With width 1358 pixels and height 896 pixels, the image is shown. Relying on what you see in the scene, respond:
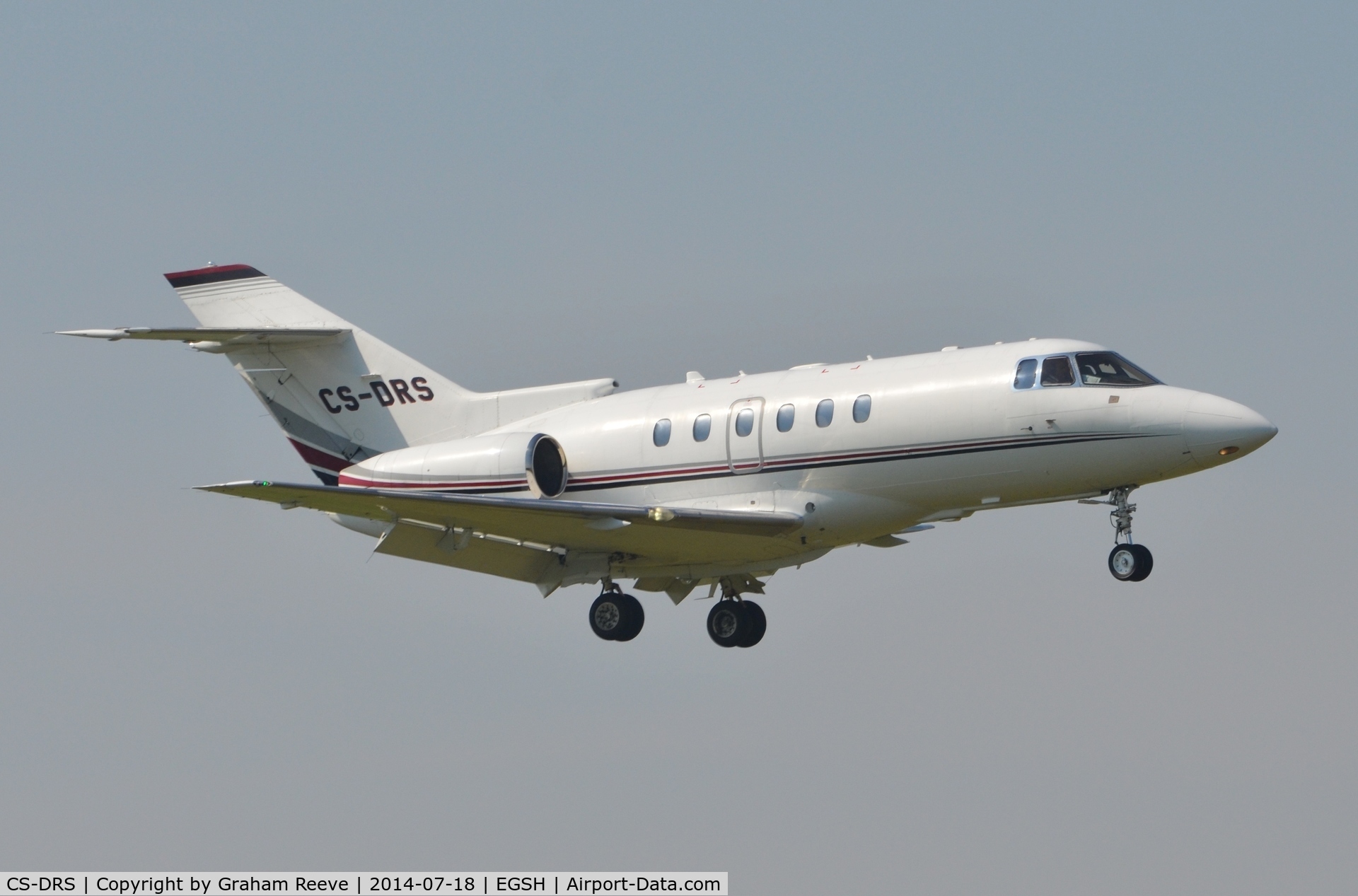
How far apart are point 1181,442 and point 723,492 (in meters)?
6.16

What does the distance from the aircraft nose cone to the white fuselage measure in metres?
0.02

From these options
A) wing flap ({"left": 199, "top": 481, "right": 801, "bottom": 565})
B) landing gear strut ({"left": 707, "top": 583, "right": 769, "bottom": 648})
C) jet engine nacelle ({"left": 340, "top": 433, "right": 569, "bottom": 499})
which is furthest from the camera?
landing gear strut ({"left": 707, "top": 583, "right": 769, "bottom": 648})

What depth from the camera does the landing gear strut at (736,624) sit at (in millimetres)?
28562

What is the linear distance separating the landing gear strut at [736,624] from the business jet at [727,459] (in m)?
0.03

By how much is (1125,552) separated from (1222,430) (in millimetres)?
1936

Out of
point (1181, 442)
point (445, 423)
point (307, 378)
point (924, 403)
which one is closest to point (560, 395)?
point (445, 423)

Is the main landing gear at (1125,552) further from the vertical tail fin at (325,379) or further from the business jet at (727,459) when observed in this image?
the vertical tail fin at (325,379)

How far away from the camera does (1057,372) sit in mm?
24359

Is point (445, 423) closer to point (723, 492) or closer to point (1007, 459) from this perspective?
point (723, 492)

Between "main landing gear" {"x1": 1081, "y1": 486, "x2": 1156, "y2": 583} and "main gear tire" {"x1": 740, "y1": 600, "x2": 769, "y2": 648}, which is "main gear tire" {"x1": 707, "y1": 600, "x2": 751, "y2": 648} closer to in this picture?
"main gear tire" {"x1": 740, "y1": 600, "x2": 769, "y2": 648}

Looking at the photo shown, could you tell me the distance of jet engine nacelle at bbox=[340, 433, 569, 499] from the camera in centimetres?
2680

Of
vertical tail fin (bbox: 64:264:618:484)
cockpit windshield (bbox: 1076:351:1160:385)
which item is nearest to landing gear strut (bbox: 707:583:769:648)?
vertical tail fin (bbox: 64:264:618:484)

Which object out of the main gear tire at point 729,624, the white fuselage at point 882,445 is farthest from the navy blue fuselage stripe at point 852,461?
the main gear tire at point 729,624

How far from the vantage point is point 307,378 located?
30.2 meters
